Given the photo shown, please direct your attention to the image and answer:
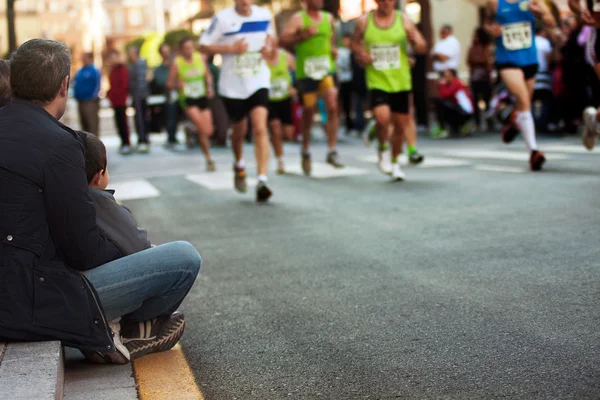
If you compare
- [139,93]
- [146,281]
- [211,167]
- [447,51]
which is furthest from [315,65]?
[139,93]

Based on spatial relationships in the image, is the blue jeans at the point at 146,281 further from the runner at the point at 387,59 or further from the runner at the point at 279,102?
the runner at the point at 279,102

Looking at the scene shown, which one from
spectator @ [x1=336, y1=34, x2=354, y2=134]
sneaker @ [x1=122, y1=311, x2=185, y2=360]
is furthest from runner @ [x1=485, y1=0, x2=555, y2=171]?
spectator @ [x1=336, y1=34, x2=354, y2=134]

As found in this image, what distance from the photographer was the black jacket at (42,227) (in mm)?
3744

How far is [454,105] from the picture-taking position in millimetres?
19625

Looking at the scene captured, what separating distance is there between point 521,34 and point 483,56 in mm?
9310

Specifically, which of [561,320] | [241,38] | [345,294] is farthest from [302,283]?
[241,38]

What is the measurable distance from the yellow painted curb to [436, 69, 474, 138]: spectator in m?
15.3

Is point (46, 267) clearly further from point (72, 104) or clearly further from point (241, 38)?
point (72, 104)

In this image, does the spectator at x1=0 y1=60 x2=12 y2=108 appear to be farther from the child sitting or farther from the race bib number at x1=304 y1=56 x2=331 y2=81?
the race bib number at x1=304 y1=56 x2=331 y2=81

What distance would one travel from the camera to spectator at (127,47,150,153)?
22203 millimetres

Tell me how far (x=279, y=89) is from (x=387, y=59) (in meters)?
3.59

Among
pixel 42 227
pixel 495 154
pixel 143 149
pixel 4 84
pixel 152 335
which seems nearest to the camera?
pixel 42 227

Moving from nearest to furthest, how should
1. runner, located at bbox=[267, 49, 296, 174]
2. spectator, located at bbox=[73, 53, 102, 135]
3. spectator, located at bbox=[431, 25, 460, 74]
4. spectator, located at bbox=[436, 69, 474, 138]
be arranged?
runner, located at bbox=[267, 49, 296, 174], spectator, located at bbox=[436, 69, 474, 138], spectator, located at bbox=[431, 25, 460, 74], spectator, located at bbox=[73, 53, 102, 135]

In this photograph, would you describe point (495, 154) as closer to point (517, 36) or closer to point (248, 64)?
point (517, 36)
